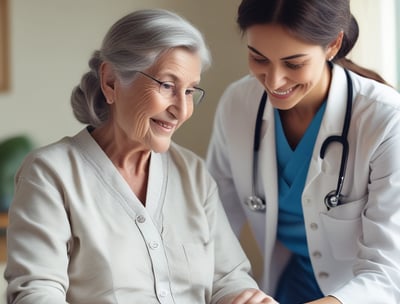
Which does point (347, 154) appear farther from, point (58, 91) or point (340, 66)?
point (58, 91)

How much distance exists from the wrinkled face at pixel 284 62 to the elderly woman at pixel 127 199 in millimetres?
136

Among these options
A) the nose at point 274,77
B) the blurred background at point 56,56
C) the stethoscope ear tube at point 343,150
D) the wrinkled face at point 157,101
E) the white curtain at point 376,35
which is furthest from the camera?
the blurred background at point 56,56

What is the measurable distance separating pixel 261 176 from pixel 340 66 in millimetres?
374

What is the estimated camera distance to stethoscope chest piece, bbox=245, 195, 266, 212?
204 cm

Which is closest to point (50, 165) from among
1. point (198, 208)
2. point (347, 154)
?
point (198, 208)

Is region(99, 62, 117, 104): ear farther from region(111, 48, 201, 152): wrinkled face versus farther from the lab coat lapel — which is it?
the lab coat lapel

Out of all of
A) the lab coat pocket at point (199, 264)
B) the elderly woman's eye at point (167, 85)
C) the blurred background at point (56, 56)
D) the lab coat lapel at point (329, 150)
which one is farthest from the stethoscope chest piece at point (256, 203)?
the blurred background at point (56, 56)

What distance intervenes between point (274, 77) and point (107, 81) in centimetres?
40

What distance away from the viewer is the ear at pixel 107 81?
1.71 metres

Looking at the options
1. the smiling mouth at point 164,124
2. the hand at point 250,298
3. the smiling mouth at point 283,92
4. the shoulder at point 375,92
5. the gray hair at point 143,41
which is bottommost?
the hand at point 250,298

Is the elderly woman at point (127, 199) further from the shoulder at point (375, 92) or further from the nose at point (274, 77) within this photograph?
the shoulder at point (375, 92)

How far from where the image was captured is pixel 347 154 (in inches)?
73.8

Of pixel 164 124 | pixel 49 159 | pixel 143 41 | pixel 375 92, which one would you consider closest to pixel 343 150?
pixel 375 92

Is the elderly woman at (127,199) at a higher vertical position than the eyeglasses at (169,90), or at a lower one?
lower
